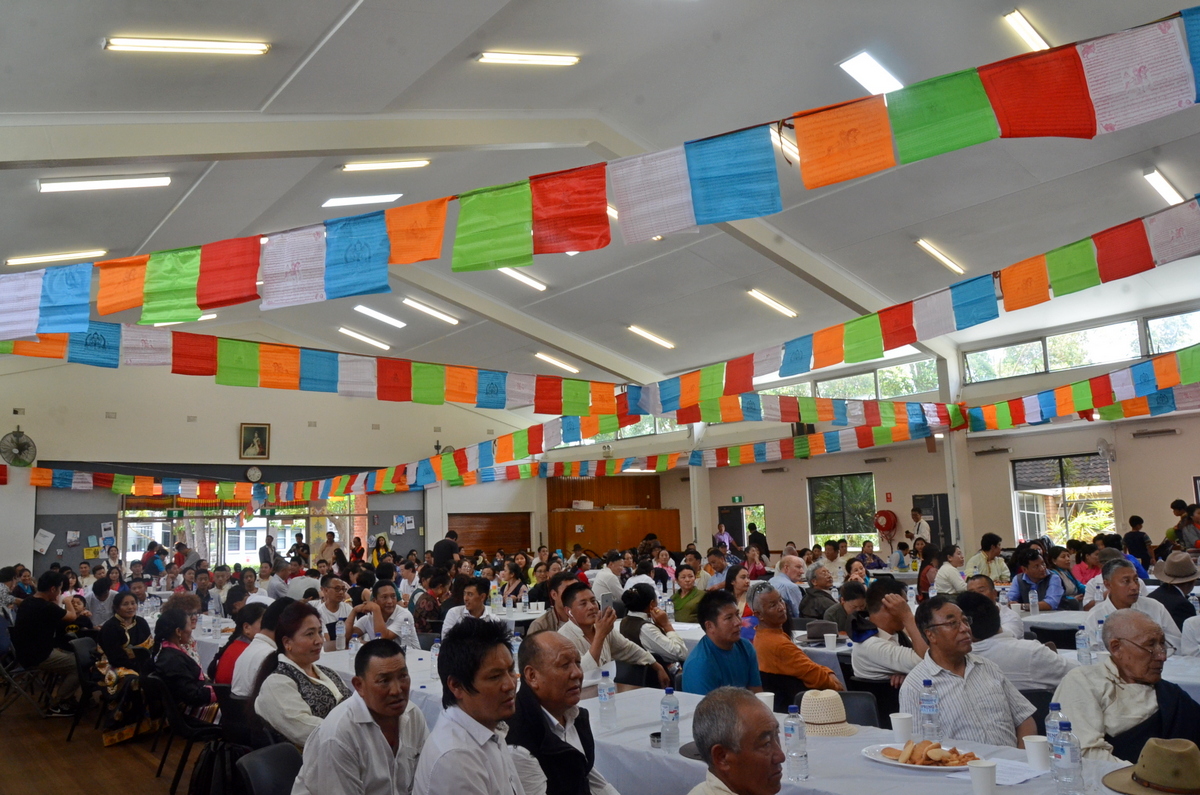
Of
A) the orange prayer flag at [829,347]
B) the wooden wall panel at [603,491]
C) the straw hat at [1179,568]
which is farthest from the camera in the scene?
the wooden wall panel at [603,491]

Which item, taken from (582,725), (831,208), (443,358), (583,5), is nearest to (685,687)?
(582,725)

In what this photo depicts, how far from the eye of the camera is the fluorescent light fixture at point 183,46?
18.8ft

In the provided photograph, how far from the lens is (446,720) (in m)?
2.54

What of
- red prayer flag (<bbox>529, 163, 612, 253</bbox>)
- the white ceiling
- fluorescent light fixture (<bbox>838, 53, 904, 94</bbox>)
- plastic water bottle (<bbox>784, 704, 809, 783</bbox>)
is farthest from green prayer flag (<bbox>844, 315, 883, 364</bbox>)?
plastic water bottle (<bbox>784, 704, 809, 783</bbox>)

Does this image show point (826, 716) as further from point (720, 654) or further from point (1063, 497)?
point (1063, 497)

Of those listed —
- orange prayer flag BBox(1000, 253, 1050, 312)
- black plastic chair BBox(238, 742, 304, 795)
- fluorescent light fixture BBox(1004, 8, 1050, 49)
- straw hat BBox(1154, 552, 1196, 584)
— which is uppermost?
fluorescent light fixture BBox(1004, 8, 1050, 49)

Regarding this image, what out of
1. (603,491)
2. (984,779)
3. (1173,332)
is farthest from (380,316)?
(984,779)

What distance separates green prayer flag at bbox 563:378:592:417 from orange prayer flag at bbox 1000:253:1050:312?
5.16 meters

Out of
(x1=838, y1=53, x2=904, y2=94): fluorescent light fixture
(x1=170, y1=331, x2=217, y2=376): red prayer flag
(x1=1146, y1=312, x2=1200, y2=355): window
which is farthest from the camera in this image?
(x1=1146, y1=312, x2=1200, y2=355): window

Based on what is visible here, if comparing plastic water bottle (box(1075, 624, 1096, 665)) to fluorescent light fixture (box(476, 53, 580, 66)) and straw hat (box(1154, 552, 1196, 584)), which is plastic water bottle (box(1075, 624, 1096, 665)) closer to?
straw hat (box(1154, 552, 1196, 584))

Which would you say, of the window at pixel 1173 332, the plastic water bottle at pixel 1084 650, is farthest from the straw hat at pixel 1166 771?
the window at pixel 1173 332

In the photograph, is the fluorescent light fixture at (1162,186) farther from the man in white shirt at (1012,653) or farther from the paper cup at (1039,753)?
the paper cup at (1039,753)

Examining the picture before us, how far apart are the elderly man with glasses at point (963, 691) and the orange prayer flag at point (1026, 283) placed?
4202 millimetres

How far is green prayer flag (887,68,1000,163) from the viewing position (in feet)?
13.5
